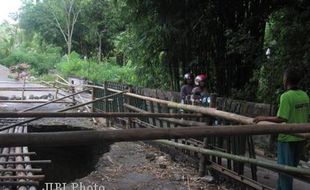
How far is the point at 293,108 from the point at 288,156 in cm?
50

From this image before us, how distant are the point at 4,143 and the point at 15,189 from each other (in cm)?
348

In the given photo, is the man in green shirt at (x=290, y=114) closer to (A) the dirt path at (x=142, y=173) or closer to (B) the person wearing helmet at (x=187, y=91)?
(A) the dirt path at (x=142, y=173)

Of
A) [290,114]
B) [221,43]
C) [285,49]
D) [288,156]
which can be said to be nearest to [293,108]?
[290,114]

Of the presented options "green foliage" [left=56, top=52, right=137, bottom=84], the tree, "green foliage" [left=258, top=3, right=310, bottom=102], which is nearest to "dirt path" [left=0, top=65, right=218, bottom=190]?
"green foliage" [left=258, top=3, right=310, bottom=102]

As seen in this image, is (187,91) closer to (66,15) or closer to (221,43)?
(221,43)

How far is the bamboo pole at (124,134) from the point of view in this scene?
84.1 inches

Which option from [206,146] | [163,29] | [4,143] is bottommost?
[206,146]

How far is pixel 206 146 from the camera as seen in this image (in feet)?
21.4

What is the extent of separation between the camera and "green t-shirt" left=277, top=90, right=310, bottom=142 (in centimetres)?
448

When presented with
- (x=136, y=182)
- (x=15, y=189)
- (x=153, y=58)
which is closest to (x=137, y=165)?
(x=136, y=182)

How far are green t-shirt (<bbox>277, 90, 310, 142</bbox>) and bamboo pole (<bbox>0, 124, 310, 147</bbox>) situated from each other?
61.1 inches

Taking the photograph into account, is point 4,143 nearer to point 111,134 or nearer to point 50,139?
point 50,139

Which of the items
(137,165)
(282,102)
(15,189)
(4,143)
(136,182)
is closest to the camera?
(4,143)

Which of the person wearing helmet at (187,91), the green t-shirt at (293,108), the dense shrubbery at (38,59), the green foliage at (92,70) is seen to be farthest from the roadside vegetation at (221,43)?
the dense shrubbery at (38,59)
